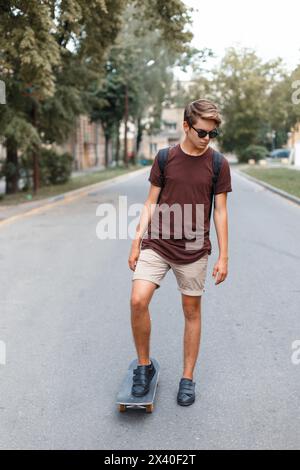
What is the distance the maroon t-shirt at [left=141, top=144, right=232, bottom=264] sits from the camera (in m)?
3.47

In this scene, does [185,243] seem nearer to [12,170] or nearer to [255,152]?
[12,170]

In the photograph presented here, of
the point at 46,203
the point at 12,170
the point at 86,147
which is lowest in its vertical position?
the point at 46,203

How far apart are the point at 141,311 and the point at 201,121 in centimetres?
113

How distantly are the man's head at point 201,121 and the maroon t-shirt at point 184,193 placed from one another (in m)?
0.12

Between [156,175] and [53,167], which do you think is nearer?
[156,175]

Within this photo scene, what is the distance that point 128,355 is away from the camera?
4.54m

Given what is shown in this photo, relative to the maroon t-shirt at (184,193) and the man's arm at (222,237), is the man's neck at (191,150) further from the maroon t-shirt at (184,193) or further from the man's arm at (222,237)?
the man's arm at (222,237)

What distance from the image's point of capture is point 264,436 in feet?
10.5

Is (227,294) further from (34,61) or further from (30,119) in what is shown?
(30,119)

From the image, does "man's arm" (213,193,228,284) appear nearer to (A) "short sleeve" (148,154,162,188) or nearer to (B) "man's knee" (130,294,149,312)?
(A) "short sleeve" (148,154,162,188)

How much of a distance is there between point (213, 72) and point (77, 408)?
57806 mm

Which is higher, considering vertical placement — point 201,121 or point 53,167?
point 201,121

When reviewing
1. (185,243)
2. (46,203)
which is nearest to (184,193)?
(185,243)
